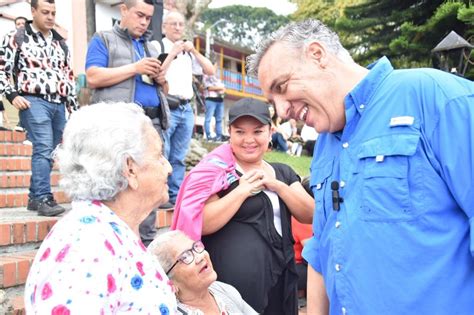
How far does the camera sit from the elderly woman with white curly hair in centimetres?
128

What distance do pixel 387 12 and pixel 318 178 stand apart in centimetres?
899

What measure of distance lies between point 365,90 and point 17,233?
9.12 ft

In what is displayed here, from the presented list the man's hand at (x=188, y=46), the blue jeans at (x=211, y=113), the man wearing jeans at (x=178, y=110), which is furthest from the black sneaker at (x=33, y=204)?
the blue jeans at (x=211, y=113)

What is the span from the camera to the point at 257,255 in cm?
262

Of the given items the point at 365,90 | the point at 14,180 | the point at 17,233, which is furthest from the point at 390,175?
the point at 14,180

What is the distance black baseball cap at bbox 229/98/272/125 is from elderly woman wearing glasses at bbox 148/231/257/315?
0.89 m

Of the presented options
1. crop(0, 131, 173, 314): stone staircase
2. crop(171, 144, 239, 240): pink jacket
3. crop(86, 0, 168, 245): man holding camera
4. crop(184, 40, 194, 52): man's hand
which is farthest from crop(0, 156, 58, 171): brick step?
crop(171, 144, 239, 240): pink jacket

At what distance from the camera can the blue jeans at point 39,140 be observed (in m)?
3.71

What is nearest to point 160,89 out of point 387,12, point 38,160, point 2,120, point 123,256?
point 38,160

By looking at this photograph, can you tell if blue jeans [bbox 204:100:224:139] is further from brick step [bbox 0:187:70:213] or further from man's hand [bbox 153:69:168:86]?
man's hand [bbox 153:69:168:86]

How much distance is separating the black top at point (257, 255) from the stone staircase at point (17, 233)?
4.22 feet

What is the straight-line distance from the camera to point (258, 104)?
9.52ft

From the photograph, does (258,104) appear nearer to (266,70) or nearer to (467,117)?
(266,70)

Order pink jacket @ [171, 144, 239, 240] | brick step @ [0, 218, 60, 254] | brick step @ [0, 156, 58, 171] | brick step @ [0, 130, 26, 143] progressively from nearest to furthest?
1. pink jacket @ [171, 144, 239, 240]
2. brick step @ [0, 218, 60, 254]
3. brick step @ [0, 156, 58, 171]
4. brick step @ [0, 130, 26, 143]
